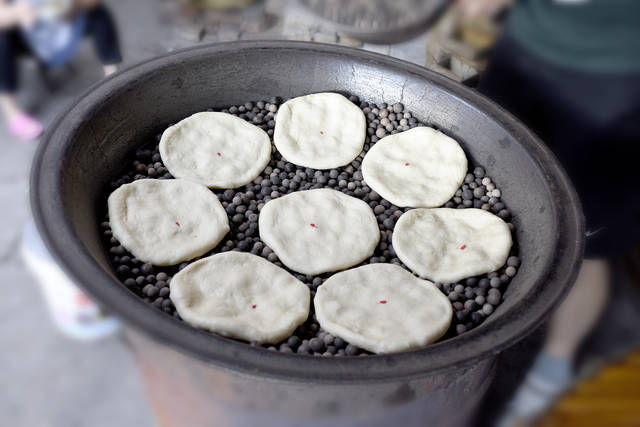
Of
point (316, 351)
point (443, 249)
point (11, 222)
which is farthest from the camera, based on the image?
point (11, 222)

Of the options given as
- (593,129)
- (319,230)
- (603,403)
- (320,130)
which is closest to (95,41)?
(320,130)

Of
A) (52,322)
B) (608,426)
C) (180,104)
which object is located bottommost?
(52,322)

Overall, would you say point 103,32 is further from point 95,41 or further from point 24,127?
point 24,127

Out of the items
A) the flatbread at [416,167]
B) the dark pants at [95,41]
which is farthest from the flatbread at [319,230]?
the dark pants at [95,41]

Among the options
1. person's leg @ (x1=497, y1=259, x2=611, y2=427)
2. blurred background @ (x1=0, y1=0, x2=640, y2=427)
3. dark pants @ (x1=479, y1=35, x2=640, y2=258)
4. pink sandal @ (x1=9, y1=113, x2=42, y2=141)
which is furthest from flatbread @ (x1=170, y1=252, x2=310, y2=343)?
pink sandal @ (x1=9, y1=113, x2=42, y2=141)

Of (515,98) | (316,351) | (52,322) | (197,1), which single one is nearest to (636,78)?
(515,98)

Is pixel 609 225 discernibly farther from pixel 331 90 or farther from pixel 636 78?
pixel 331 90
